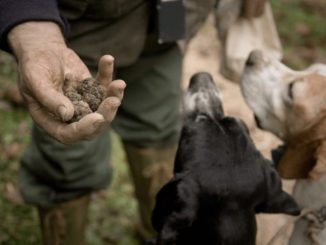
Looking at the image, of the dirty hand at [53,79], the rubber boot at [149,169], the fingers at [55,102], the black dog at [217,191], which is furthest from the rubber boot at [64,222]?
the fingers at [55,102]

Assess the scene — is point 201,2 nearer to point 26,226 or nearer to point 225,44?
point 225,44

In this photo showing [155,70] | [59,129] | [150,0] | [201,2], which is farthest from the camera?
[155,70]

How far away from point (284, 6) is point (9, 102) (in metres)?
2.42

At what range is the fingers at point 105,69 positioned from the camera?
55.1 inches

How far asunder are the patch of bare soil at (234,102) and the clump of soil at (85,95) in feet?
2.26

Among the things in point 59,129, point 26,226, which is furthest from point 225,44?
point 26,226

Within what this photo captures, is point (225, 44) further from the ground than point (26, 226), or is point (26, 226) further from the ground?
point (225, 44)

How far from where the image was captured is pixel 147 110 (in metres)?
2.33

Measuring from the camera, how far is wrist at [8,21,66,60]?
1488 millimetres

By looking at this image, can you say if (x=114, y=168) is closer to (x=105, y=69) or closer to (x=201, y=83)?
(x=201, y=83)

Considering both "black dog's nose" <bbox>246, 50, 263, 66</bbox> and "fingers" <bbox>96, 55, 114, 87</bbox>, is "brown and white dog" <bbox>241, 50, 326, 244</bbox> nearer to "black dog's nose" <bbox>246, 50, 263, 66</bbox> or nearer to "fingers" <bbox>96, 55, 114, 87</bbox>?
"black dog's nose" <bbox>246, 50, 263, 66</bbox>

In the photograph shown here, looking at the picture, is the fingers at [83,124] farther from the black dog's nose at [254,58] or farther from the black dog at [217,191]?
the black dog's nose at [254,58]

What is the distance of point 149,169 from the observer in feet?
7.95

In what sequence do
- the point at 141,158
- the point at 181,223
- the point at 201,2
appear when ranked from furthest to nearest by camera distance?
the point at 141,158
the point at 201,2
the point at 181,223
